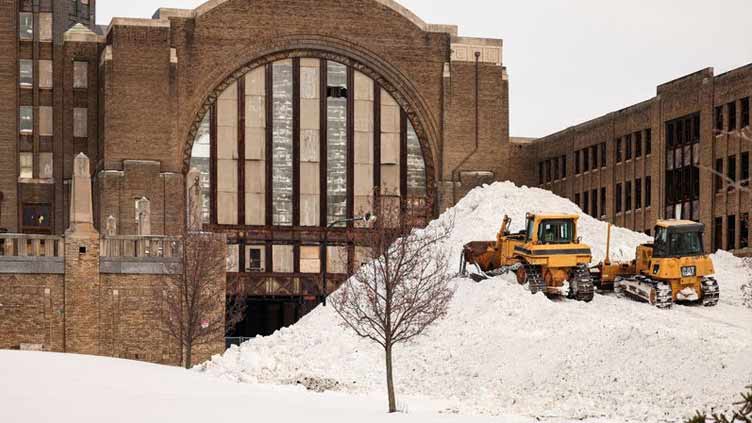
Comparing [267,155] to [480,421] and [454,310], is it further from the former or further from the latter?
[480,421]

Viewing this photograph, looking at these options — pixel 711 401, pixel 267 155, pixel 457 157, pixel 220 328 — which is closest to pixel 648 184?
pixel 457 157

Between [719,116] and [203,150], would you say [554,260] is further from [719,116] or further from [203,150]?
[203,150]

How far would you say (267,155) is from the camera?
72750mm

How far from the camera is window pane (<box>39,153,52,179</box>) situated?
75.6 meters

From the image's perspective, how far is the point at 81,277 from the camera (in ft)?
170

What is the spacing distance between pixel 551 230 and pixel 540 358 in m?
8.53

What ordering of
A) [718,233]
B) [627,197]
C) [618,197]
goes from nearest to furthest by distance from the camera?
[718,233] → [627,197] → [618,197]

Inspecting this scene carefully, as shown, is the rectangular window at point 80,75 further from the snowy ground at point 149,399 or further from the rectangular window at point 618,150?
the snowy ground at point 149,399

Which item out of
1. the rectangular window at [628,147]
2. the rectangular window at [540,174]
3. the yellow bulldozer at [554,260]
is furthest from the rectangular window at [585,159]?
the yellow bulldozer at [554,260]

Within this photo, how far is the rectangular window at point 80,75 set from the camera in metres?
75.5

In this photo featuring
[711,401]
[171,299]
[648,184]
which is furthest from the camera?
[648,184]

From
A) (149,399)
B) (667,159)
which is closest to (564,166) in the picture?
(667,159)

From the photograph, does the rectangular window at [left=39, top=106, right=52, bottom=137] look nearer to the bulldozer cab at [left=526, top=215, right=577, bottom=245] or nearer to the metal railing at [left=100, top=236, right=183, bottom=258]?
the metal railing at [left=100, top=236, right=183, bottom=258]

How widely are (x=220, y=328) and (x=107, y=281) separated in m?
4.75
